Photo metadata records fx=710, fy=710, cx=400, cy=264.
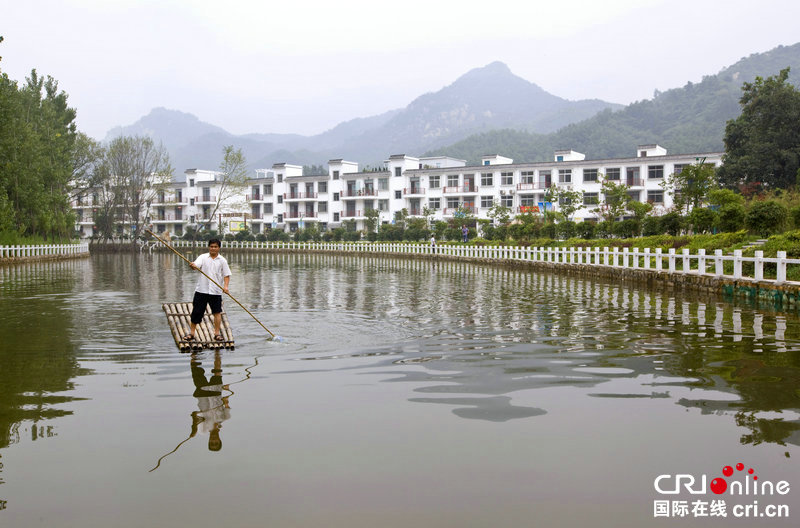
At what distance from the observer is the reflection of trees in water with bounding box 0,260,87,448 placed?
616 centimetres

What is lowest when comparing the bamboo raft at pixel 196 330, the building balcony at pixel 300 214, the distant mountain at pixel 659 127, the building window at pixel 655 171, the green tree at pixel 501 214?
the bamboo raft at pixel 196 330

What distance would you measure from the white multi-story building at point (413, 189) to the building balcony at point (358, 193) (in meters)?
0.17

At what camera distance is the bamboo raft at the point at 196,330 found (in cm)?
962

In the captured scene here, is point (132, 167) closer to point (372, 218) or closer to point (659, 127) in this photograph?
point (372, 218)

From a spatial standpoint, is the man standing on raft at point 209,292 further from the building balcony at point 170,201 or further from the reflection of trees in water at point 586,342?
the building balcony at point 170,201

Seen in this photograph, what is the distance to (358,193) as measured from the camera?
84.1 metres

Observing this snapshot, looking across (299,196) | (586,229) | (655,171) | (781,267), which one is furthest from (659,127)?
(781,267)

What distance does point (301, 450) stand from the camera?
17.4 ft

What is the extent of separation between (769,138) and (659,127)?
65742 mm

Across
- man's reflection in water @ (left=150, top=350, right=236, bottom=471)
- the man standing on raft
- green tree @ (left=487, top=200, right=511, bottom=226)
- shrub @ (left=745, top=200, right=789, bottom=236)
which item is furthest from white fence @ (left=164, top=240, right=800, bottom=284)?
man's reflection in water @ (left=150, top=350, right=236, bottom=471)

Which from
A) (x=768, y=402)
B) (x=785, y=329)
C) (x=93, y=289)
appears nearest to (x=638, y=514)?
(x=768, y=402)

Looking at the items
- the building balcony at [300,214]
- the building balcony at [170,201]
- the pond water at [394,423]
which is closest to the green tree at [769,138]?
the pond water at [394,423]

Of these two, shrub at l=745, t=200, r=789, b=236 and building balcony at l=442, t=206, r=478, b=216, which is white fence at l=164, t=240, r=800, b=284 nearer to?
shrub at l=745, t=200, r=789, b=236

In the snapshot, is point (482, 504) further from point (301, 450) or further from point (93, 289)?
point (93, 289)
